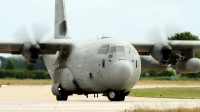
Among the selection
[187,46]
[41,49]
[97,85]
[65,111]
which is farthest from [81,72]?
[65,111]

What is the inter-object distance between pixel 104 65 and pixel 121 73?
61.0 inches

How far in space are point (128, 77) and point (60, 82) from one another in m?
6.85

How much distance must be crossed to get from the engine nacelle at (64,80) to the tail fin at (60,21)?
3.64m

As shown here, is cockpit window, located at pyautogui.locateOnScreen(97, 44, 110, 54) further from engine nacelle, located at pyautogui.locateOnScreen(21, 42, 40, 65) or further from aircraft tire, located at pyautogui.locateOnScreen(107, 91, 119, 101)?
engine nacelle, located at pyautogui.locateOnScreen(21, 42, 40, 65)

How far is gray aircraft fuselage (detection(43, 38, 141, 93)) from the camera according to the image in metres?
26.0

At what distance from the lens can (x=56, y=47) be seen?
3130 centimetres

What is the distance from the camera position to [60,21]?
117ft

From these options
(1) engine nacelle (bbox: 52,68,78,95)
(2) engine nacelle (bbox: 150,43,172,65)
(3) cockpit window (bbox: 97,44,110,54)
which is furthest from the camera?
(2) engine nacelle (bbox: 150,43,172,65)

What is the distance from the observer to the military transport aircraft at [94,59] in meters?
26.5

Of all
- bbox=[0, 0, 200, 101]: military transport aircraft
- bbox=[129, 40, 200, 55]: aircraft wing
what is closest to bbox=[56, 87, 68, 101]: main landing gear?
bbox=[0, 0, 200, 101]: military transport aircraft

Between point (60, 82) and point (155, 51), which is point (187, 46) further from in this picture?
point (60, 82)

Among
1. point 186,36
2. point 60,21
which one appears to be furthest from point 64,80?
point 186,36

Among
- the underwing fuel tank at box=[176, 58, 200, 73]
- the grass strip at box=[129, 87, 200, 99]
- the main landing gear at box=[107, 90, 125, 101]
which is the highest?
the underwing fuel tank at box=[176, 58, 200, 73]

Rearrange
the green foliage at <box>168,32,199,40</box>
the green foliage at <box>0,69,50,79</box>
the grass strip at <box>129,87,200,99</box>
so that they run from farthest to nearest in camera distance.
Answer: the green foliage at <box>168,32,199,40</box>
the green foliage at <box>0,69,50,79</box>
the grass strip at <box>129,87,200,99</box>
